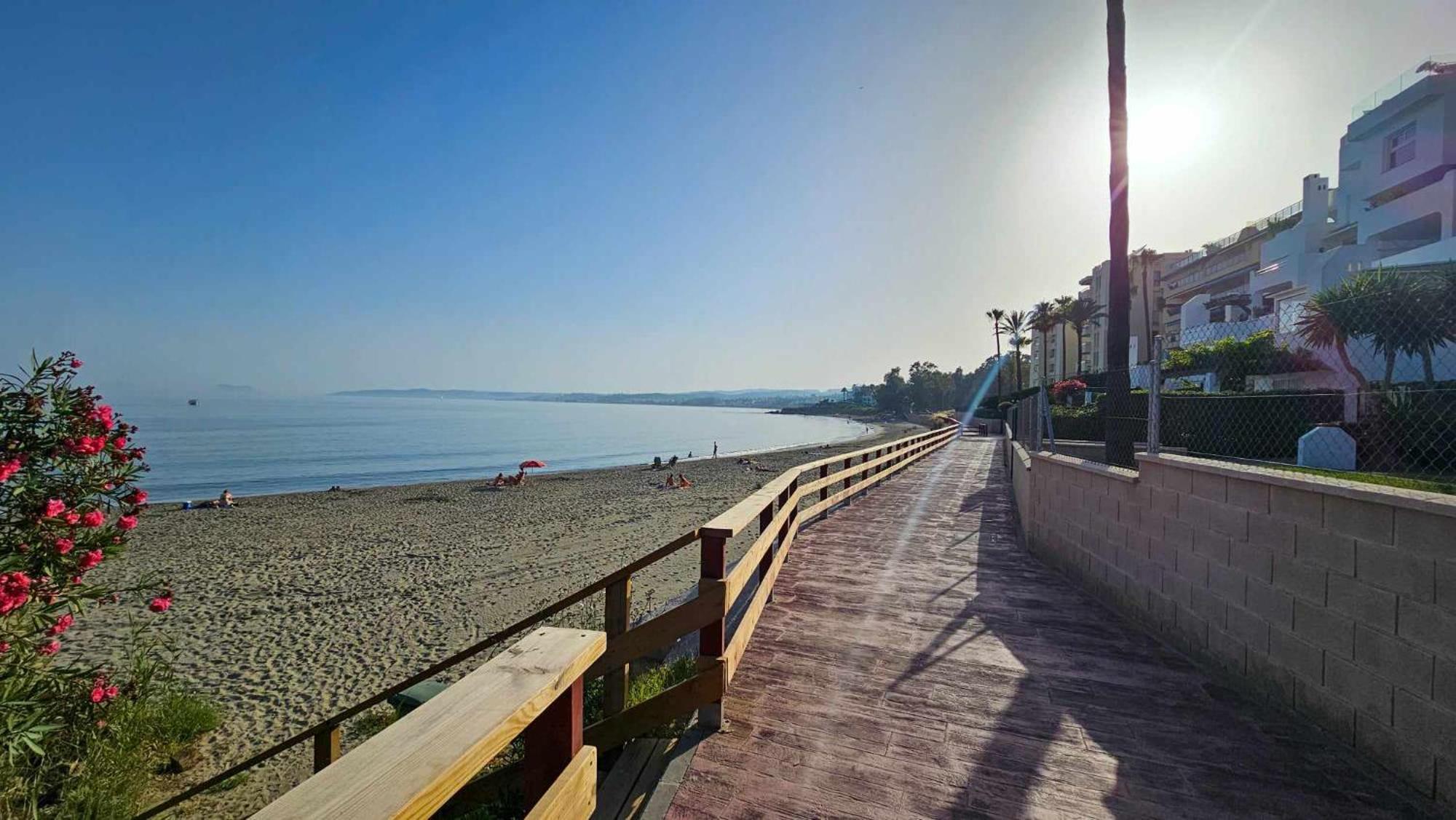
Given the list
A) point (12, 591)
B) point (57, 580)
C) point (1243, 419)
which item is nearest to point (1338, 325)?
point (1243, 419)

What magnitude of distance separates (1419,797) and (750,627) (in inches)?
126

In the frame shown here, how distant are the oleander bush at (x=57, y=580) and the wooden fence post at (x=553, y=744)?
3.76 metres

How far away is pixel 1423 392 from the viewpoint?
304cm

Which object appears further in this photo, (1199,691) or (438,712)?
(1199,691)

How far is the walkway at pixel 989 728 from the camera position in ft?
8.78

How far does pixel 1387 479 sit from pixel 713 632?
12.5ft

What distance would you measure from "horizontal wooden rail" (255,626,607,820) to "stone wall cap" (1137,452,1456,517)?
340 cm

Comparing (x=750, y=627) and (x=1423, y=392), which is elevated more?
(x=1423, y=392)

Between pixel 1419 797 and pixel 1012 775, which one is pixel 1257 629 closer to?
pixel 1419 797

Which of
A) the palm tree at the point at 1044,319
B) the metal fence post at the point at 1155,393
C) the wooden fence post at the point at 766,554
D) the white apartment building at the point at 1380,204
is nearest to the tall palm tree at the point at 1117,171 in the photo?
the metal fence post at the point at 1155,393

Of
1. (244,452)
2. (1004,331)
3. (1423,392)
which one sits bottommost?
(244,452)

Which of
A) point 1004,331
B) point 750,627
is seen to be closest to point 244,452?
point 750,627

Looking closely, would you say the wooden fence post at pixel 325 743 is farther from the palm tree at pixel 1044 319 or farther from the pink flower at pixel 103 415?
the palm tree at pixel 1044 319

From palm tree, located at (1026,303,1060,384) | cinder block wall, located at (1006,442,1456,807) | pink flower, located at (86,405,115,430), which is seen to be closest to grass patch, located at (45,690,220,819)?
pink flower, located at (86,405,115,430)
